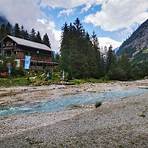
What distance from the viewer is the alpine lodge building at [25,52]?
104188 millimetres

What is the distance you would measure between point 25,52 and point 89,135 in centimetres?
9220

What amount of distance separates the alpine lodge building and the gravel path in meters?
79.3

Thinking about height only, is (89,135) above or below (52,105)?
below

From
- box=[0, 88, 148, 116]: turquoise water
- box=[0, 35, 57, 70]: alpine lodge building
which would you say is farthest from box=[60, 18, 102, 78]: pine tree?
box=[0, 88, 148, 116]: turquoise water

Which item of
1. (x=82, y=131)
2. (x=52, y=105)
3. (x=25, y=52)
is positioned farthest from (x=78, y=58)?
(x=82, y=131)

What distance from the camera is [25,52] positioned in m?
107

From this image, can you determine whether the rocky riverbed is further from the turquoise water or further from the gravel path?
the turquoise water

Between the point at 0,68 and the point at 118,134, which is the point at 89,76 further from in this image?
the point at 118,134

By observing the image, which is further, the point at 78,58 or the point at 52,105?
the point at 78,58

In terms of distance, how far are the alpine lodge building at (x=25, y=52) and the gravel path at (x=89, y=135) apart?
3121 inches

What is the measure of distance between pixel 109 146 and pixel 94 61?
329ft

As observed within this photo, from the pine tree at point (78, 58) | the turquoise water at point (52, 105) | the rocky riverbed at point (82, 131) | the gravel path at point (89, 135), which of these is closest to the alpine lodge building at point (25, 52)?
the pine tree at point (78, 58)

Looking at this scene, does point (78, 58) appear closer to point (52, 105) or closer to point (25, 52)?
point (25, 52)

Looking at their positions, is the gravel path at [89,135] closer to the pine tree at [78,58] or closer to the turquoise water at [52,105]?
the turquoise water at [52,105]
